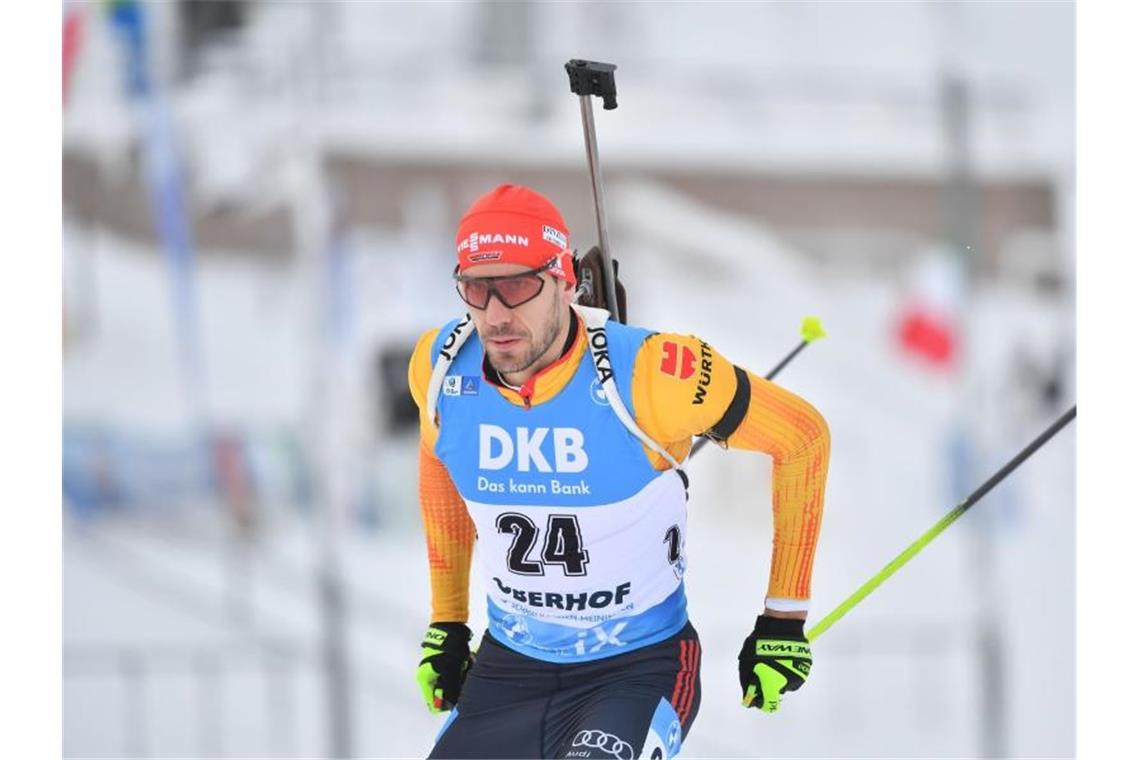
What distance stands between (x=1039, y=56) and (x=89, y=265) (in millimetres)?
5392

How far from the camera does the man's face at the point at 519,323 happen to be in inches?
89.5

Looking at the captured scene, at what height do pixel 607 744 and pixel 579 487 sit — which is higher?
pixel 579 487

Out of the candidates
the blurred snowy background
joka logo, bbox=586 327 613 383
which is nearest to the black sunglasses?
joka logo, bbox=586 327 613 383

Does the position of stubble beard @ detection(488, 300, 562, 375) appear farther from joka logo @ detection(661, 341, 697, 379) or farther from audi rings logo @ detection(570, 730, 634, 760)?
audi rings logo @ detection(570, 730, 634, 760)

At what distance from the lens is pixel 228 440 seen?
26.8 feet

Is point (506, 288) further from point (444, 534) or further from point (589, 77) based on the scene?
point (444, 534)

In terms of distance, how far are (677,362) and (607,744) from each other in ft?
2.17

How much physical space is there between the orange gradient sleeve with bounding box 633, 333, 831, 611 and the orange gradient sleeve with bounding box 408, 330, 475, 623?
454 mm

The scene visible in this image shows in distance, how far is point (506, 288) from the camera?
7.45 feet

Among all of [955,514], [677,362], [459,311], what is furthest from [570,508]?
[459,311]

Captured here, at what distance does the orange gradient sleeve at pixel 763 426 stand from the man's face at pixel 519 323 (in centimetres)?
17

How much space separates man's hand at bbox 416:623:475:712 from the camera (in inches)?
104
